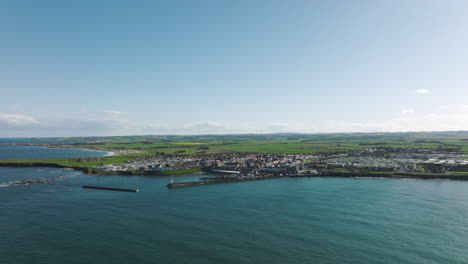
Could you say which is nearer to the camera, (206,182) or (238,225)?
(238,225)

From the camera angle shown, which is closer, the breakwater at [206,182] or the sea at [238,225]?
the sea at [238,225]

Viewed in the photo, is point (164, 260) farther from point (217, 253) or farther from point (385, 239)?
point (385, 239)

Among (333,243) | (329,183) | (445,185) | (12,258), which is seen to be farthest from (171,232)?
(445,185)

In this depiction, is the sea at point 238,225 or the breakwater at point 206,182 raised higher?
the breakwater at point 206,182

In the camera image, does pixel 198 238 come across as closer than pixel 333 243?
No

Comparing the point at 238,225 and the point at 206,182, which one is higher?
the point at 206,182

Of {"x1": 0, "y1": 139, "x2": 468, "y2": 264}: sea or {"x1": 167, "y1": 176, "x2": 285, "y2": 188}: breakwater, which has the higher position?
{"x1": 167, "y1": 176, "x2": 285, "y2": 188}: breakwater

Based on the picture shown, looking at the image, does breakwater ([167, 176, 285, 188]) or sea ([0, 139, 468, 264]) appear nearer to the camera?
sea ([0, 139, 468, 264])

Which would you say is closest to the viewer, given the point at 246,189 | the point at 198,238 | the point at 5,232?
the point at 198,238
